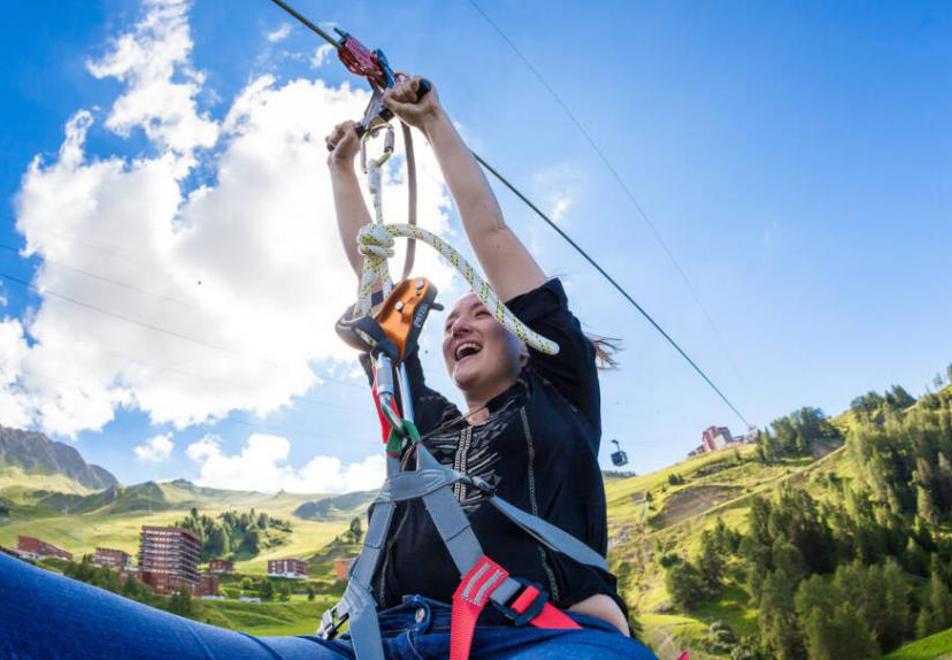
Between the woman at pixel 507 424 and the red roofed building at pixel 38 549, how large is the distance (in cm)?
8635

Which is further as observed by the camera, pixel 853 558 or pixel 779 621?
pixel 853 558

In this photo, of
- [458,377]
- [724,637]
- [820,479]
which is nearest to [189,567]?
[724,637]

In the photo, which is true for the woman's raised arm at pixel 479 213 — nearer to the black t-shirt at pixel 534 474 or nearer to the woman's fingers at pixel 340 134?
the black t-shirt at pixel 534 474

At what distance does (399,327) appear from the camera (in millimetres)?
1715

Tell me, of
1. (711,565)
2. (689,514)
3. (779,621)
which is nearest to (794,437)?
(689,514)

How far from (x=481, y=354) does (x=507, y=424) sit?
0.41 meters

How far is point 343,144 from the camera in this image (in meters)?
2.56

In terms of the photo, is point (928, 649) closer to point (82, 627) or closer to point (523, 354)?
point (523, 354)

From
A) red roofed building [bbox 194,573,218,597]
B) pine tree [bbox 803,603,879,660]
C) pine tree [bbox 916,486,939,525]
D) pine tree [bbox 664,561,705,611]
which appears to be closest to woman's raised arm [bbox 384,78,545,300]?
pine tree [bbox 803,603,879,660]

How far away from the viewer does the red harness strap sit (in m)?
1.19

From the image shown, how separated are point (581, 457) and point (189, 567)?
96430 mm

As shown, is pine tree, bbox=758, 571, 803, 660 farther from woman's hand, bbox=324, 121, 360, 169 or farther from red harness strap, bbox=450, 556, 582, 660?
red harness strap, bbox=450, 556, 582, 660

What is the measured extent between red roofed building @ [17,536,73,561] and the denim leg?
Answer: 8679 centimetres

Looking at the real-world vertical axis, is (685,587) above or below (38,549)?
below
